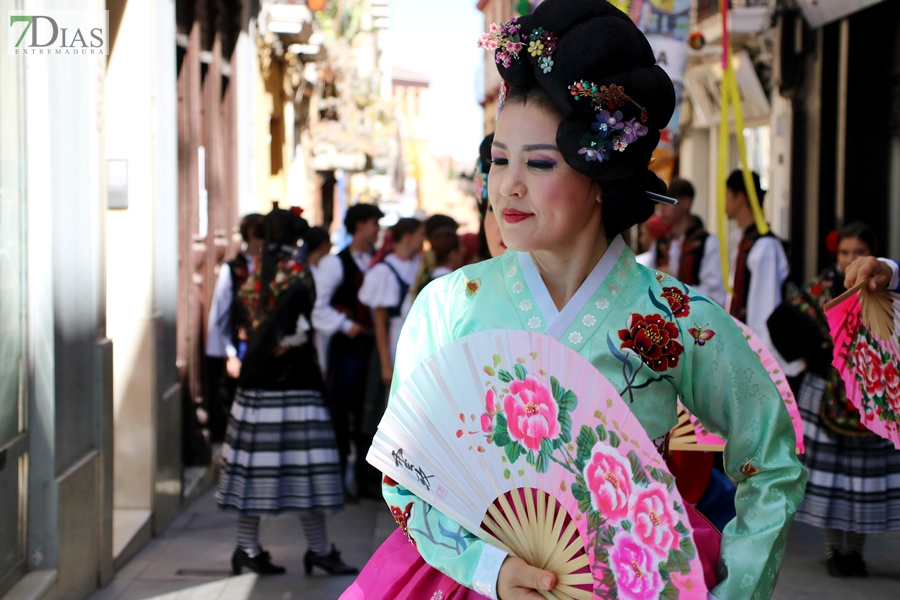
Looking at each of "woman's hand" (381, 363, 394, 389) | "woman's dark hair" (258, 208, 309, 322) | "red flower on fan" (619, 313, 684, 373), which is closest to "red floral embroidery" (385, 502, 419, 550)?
"red flower on fan" (619, 313, 684, 373)

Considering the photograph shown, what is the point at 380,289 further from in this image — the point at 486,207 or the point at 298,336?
the point at 486,207

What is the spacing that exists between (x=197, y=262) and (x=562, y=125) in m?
6.32

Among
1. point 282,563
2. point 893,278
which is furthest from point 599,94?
point 282,563

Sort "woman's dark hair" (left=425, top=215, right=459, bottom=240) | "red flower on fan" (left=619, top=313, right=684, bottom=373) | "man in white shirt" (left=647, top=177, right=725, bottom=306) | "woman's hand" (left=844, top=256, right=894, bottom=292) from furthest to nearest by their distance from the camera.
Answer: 1. "man in white shirt" (left=647, top=177, right=725, bottom=306)
2. "woman's dark hair" (left=425, top=215, right=459, bottom=240)
3. "woman's hand" (left=844, top=256, right=894, bottom=292)
4. "red flower on fan" (left=619, top=313, right=684, bottom=373)

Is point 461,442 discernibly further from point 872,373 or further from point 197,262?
point 197,262

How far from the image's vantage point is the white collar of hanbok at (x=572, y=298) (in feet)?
6.48

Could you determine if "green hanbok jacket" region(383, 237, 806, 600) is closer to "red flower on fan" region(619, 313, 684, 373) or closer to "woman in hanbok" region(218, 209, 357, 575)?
"red flower on fan" region(619, 313, 684, 373)

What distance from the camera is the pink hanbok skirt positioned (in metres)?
1.91

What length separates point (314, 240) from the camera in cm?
717

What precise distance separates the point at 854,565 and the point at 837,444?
0.61 meters

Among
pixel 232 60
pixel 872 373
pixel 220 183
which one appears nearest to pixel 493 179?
pixel 872 373

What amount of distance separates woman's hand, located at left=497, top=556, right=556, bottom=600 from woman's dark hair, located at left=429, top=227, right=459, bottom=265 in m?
5.03

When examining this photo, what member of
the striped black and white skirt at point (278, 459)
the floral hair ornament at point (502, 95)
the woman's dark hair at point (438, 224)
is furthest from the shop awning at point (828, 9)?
the floral hair ornament at point (502, 95)

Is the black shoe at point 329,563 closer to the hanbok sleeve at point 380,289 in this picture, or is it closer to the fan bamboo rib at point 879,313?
the hanbok sleeve at point 380,289
